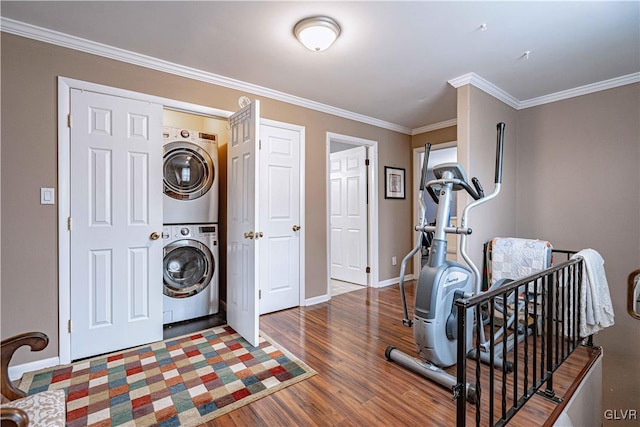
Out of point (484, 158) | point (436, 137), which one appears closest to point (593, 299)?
point (484, 158)

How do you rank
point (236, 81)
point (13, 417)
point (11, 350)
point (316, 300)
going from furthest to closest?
point (316, 300) → point (236, 81) → point (11, 350) → point (13, 417)

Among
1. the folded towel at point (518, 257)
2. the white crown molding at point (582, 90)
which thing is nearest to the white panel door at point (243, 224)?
the folded towel at point (518, 257)

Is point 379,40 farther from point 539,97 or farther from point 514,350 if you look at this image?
point 539,97

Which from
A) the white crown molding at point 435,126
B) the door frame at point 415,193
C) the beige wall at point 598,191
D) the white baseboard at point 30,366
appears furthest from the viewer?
the door frame at point 415,193

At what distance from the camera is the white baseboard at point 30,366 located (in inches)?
79.4

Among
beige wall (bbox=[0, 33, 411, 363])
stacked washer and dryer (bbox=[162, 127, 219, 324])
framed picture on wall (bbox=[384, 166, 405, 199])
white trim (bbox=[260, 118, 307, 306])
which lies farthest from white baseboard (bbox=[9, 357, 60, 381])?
framed picture on wall (bbox=[384, 166, 405, 199])

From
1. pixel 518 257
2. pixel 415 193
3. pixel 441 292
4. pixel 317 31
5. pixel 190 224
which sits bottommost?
pixel 441 292

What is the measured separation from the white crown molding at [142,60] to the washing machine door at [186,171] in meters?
0.69

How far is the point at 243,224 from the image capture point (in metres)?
2.64

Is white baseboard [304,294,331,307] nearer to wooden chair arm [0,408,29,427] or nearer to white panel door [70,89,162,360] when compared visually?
white panel door [70,89,162,360]

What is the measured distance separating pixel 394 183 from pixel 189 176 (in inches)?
114

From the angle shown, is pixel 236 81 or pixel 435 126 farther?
pixel 435 126

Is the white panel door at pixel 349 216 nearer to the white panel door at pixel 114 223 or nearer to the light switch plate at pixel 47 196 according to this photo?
the white panel door at pixel 114 223

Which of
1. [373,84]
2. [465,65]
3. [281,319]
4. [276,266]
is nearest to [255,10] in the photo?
[373,84]
